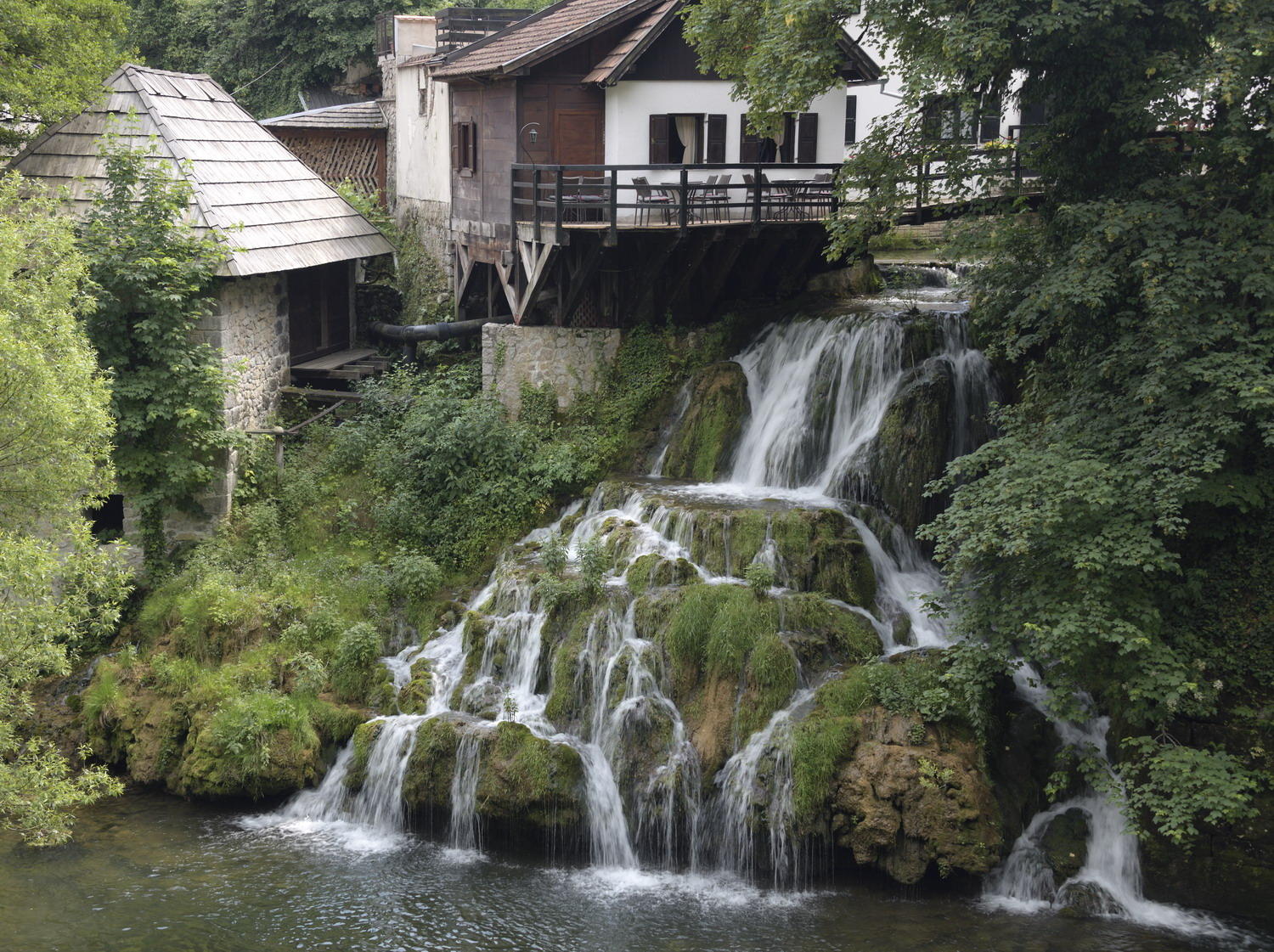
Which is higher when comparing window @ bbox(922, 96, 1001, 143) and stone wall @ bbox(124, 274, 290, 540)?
window @ bbox(922, 96, 1001, 143)

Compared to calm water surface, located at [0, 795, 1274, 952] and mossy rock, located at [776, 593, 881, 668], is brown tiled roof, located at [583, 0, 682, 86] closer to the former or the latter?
mossy rock, located at [776, 593, 881, 668]

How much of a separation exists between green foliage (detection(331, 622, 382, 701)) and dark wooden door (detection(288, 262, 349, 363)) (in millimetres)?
6772

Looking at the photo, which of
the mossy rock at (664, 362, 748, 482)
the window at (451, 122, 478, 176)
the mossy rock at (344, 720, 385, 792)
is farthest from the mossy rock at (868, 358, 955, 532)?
the window at (451, 122, 478, 176)

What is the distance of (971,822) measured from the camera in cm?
1211

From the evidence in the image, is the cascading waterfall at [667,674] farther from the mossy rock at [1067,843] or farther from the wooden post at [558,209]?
the wooden post at [558,209]

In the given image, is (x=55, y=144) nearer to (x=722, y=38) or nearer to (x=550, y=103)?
(x=550, y=103)

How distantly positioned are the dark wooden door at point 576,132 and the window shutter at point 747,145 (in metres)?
2.07

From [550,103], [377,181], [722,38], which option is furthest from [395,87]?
[722,38]

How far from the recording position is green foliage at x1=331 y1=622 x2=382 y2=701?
1502 centimetres

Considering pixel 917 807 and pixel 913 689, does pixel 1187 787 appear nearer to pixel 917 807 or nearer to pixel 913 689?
pixel 917 807

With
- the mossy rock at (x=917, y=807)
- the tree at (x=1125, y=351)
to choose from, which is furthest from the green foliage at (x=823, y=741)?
the tree at (x=1125, y=351)

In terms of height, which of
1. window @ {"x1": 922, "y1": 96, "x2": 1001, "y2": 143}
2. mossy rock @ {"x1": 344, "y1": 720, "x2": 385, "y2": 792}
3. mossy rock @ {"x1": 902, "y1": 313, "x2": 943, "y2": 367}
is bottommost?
mossy rock @ {"x1": 344, "y1": 720, "x2": 385, "y2": 792}

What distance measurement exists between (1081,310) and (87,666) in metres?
12.7

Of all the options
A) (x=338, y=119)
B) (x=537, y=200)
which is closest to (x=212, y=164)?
(x=537, y=200)
